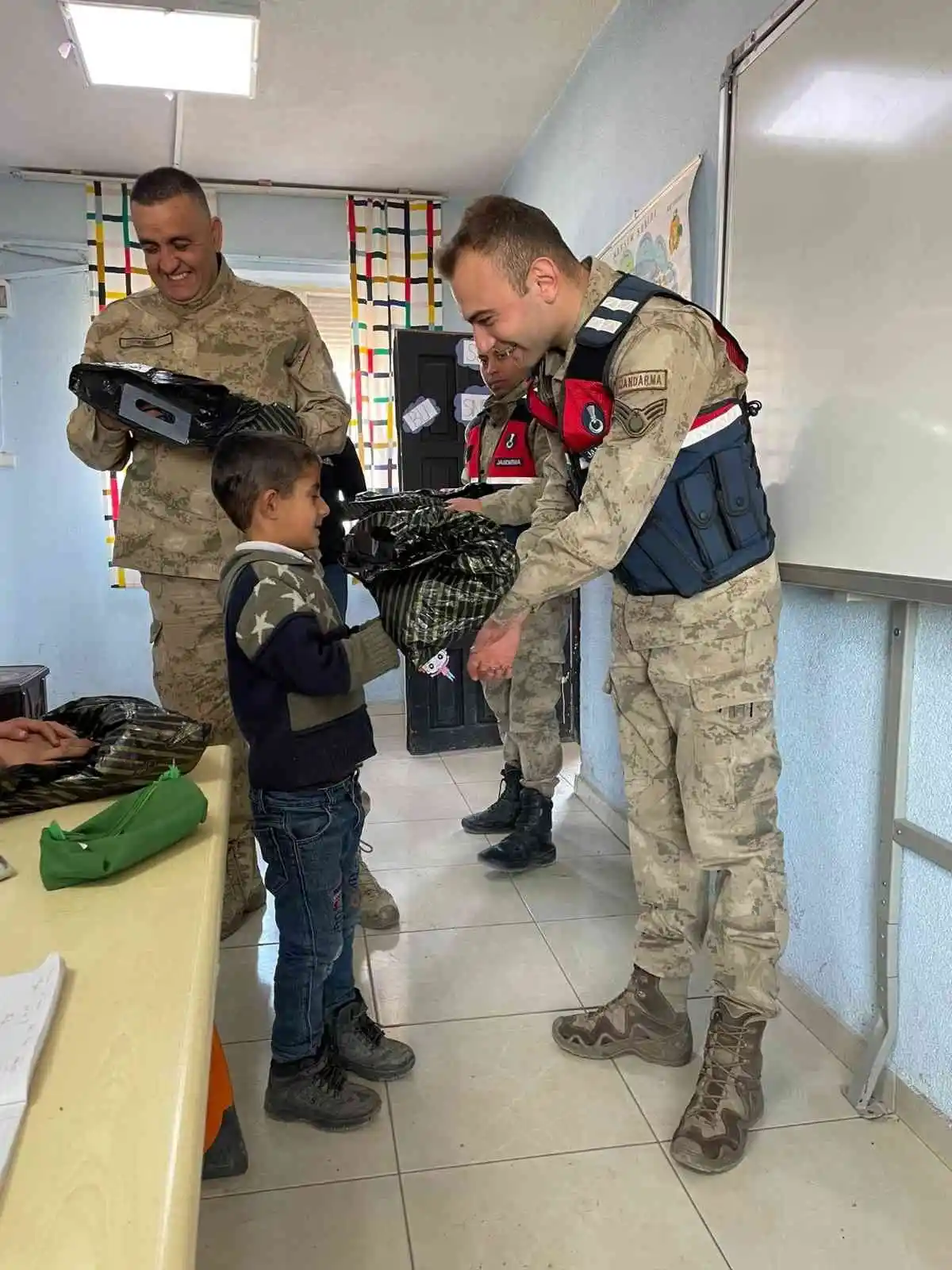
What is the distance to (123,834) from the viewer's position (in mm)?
850

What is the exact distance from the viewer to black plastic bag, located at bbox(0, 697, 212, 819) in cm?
104

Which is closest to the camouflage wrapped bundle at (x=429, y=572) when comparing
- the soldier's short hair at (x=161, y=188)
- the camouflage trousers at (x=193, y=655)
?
the camouflage trousers at (x=193, y=655)

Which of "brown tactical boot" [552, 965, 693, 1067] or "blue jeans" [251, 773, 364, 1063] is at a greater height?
"blue jeans" [251, 773, 364, 1063]

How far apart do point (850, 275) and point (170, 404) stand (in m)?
1.28

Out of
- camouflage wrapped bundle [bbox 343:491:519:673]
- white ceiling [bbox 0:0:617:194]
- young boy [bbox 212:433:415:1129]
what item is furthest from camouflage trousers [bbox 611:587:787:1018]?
white ceiling [bbox 0:0:617:194]

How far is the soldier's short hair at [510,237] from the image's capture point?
1.32 m

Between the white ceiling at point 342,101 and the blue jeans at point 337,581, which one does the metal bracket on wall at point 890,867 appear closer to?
the blue jeans at point 337,581

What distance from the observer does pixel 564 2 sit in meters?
2.57

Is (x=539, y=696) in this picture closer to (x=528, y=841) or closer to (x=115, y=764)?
(x=528, y=841)

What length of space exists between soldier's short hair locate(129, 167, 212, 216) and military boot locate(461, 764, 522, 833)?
1.79 meters

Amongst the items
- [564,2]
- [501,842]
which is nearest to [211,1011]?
[501,842]

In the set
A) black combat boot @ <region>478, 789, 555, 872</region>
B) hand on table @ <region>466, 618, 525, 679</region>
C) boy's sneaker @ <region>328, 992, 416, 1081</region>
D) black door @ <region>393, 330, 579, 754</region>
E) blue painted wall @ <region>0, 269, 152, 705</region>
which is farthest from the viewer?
blue painted wall @ <region>0, 269, 152, 705</region>

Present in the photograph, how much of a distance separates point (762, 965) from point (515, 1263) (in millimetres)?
560

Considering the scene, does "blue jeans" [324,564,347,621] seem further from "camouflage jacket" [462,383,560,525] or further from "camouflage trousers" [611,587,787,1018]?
"camouflage trousers" [611,587,787,1018]
